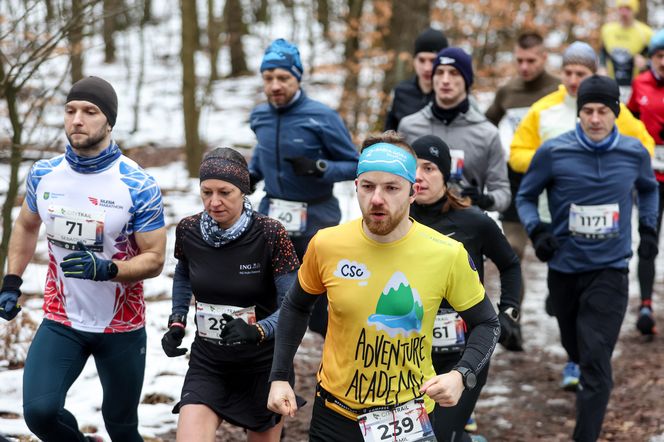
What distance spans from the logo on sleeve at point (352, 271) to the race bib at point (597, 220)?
8.13ft

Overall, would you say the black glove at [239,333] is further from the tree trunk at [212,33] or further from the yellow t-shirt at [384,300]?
the tree trunk at [212,33]

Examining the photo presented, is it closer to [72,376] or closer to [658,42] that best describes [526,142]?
[658,42]

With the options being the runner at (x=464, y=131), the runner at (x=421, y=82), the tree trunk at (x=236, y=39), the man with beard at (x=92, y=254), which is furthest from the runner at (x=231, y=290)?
the tree trunk at (x=236, y=39)

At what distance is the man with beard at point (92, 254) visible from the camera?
4.34 metres

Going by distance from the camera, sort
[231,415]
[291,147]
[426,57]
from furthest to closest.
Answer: [426,57] < [291,147] < [231,415]

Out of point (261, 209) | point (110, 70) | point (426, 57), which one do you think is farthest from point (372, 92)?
point (110, 70)

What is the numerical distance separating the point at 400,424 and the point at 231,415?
1013 millimetres

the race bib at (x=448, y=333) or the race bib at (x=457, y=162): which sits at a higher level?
the race bib at (x=457, y=162)

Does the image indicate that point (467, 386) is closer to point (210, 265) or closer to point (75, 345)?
point (210, 265)

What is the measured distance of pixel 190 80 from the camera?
12.2 metres

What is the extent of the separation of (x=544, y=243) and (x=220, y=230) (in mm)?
2182

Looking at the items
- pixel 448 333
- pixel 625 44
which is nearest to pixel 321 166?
pixel 448 333

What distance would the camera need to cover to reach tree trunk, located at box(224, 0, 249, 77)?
22.5 metres

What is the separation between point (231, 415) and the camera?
4.19 metres
